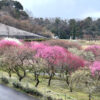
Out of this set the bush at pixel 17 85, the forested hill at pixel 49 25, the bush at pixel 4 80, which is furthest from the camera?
the forested hill at pixel 49 25

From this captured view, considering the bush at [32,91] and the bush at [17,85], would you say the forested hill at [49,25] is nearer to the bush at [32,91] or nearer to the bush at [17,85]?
the bush at [17,85]

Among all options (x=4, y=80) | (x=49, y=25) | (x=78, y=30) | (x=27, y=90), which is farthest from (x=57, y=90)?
(x=49, y=25)

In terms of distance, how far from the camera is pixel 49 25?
92.9m

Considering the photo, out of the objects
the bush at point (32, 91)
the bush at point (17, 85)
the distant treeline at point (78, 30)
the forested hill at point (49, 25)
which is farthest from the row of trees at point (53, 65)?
the distant treeline at point (78, 30)

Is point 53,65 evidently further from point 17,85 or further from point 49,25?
point 49,25

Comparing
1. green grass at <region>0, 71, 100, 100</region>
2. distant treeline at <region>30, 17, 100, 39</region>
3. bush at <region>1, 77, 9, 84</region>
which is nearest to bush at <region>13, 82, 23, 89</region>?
green grass at <region>0, 71, 100, 100</region>

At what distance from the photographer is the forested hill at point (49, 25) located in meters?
77.8

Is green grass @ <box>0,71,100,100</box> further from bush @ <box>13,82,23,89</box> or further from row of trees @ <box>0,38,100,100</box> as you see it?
row of trees @ <box>0,38,100,100</box>

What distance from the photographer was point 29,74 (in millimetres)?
30641

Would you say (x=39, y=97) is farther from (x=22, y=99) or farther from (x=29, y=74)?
(x=29, y=74)

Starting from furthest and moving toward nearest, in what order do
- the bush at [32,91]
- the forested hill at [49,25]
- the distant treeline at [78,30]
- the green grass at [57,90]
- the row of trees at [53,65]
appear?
the distant treeline at [78,30], the forested hill at [49,25], the row of trees at [53,65], the bush at [32,91], the green grass at [57,90]

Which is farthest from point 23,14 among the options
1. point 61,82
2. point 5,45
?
point 61,82

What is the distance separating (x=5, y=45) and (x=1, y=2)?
62.8 metres

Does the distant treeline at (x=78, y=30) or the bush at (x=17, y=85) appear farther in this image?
the distant treeline at (x=78, y=30)
